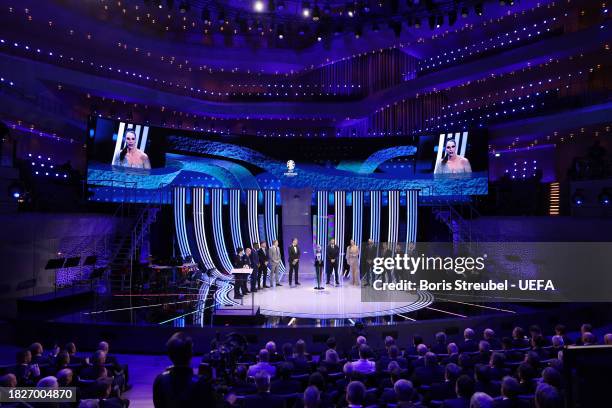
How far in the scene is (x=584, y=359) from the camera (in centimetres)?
190

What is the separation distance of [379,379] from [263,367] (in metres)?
1.48

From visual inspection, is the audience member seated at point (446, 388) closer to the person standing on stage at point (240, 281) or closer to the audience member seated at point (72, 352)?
the audience member seated at point (72, 352)

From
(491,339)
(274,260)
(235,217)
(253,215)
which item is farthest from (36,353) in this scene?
(253,215)

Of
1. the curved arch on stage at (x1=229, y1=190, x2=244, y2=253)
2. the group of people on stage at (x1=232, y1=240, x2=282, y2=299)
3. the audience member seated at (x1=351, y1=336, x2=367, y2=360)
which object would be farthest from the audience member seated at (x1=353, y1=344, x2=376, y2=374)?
the curved arch on stage at (x1=229, y1=190, x2=244, y2=253)

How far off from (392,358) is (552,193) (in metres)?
13.7

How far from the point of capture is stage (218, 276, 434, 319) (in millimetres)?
10758

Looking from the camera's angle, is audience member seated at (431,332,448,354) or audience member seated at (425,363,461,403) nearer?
audience member seated at (425,363,461,403)

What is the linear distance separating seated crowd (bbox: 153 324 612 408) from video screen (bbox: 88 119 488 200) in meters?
12.5

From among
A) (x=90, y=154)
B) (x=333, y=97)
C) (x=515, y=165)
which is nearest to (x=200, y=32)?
(x=333, y=97)

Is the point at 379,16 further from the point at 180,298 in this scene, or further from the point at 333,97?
the point at 180,298

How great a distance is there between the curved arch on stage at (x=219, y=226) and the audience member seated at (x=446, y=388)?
12976mm

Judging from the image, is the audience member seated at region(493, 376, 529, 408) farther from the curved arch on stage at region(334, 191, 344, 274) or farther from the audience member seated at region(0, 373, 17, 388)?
the curved arch on stage at region(334, 191, 344, 274)

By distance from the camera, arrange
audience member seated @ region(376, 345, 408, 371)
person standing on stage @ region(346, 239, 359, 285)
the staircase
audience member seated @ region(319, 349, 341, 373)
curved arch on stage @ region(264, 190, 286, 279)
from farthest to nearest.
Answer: curved arch on stage @ region(264, 190, 286, 279) → person standing on stage @ region(346, 239, 359, 285) → the staircase → audience member seated @ region(319, 349, 341, 373) → audience member seated @ region(376, 345, 408, 371)

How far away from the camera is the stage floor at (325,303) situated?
10.8 meters
